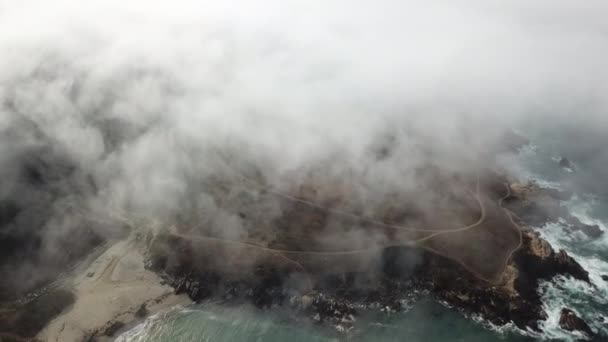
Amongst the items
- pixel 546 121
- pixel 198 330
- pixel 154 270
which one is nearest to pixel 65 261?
pixel 154 270

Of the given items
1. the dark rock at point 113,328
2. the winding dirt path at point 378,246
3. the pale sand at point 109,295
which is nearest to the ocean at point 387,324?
the dark rock at point 113,328

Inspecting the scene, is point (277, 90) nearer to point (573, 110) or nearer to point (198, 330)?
point (198, 330)

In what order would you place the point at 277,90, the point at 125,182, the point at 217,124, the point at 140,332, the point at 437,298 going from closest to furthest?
1. the point at 140,332
2. the point at 437,298
3. the point at 125,182
4. the point at 217,124
5. the point at 277,90

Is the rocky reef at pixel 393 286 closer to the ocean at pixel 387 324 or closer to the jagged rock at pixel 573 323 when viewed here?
the ocean at pixel 387 324

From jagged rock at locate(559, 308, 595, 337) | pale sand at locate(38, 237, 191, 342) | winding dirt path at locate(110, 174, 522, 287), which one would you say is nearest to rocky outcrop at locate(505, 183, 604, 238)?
winding dirt path at locate(110, 174, 522, 287)

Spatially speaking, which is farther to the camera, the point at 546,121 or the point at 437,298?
the point at 546,121

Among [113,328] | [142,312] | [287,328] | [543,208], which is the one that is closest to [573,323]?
[543,208]

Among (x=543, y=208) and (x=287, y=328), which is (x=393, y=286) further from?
(x=543, y=208)
